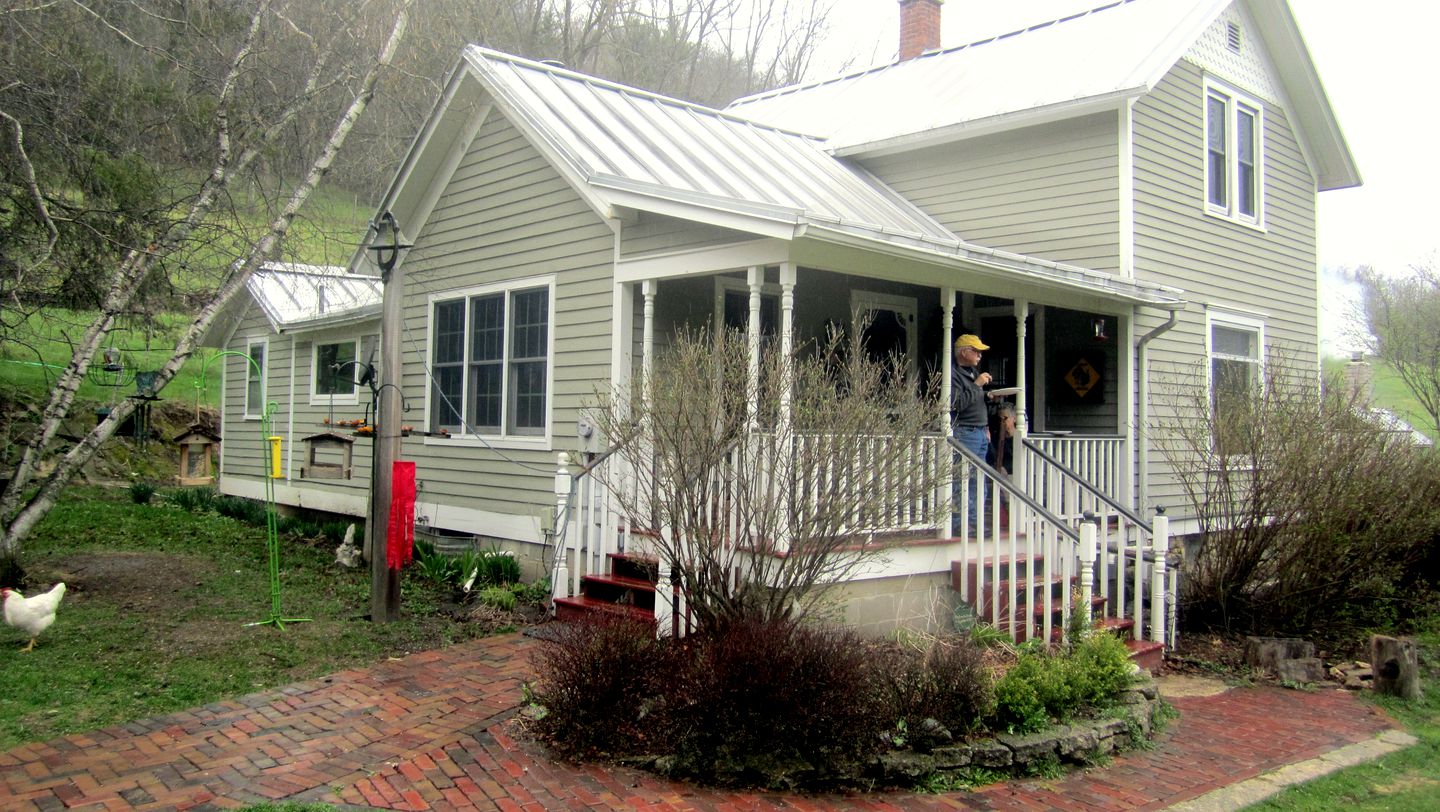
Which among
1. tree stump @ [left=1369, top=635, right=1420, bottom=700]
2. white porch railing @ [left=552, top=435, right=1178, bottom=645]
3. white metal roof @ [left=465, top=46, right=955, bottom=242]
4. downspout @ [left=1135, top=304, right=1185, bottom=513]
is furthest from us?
downspout @ [left=1135, top=304, right=1185, bottom=513]

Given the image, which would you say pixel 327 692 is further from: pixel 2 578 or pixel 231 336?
pixel 231 336

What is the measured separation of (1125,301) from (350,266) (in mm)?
8679

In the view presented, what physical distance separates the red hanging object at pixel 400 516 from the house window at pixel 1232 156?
9448 mm

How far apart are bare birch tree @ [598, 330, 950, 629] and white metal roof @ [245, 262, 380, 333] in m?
8.17

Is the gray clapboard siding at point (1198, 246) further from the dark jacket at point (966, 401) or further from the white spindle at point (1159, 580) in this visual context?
the dark jacket at point (966, 401)

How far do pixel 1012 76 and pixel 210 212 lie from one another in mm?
9143

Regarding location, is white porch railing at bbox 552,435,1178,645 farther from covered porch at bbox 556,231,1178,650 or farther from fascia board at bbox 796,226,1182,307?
fascia board at bbox 796,226,1182,307

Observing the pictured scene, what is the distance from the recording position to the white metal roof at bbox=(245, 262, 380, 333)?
13930 millimetres

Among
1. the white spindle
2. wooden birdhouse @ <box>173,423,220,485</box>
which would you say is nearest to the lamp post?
the white spindle

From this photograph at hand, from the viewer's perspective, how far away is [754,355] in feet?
22.5

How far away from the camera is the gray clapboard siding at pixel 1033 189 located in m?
11.4

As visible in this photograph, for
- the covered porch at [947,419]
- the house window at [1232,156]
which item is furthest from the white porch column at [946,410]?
the house window at [1232,156]

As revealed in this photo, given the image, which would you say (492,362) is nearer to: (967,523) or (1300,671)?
(967,523)

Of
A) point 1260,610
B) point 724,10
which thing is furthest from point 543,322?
point 724,10
